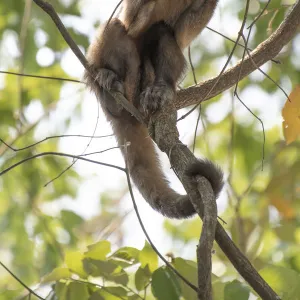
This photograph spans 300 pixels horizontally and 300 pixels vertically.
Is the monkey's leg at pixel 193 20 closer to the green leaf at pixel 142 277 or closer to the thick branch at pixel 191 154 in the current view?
the thick branch at pixel 191 154

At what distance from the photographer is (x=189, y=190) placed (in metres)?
2.70

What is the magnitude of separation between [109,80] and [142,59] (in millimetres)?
433

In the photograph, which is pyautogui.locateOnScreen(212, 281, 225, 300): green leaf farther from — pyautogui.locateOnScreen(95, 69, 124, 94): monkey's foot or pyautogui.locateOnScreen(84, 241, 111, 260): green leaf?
pyautogui.locateOnScreen(95, 69, 124, 94): monkey's foot

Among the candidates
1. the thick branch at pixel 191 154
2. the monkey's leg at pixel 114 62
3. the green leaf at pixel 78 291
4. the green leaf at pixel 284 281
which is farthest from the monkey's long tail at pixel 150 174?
the green leaf at pixel 78 291

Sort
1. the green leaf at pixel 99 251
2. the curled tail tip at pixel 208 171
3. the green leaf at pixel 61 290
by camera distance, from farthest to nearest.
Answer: the green leaf at pixel 99 251 < the green leaf at pixel 61 290 < the curled tail tip at pixel 208 171

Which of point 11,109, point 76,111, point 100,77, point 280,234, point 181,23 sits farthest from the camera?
point 76,111

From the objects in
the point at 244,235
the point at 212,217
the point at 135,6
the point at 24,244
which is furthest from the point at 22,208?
the point at 212,217

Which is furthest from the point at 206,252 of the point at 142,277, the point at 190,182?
the point at 142,277

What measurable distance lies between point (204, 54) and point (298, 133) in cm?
369

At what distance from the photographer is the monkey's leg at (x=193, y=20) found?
429 cm

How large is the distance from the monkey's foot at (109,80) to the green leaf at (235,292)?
1486 mm

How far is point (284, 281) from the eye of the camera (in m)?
2.96

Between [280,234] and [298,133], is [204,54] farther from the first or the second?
[298,133]

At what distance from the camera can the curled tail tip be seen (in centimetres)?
270
